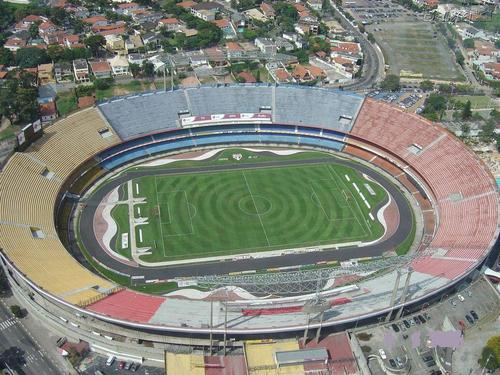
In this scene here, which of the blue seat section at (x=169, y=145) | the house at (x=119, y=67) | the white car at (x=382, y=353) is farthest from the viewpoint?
the house at (x=119, y=67)

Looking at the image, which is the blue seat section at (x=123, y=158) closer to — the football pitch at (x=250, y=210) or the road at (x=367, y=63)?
the football pitch at (x=250, y=210)

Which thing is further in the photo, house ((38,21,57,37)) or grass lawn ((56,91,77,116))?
house ((38,21,57,37))

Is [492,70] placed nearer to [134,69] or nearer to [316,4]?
[316,4]

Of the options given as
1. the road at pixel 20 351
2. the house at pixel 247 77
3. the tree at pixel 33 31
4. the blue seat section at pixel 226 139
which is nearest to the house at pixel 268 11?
the house at pixel 247 77

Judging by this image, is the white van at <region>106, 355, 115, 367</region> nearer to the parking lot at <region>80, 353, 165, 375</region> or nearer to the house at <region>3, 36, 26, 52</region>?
the parking lot at <region>80, 353, 165, 375</region>

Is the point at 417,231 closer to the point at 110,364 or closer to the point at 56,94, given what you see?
the point at 110,364

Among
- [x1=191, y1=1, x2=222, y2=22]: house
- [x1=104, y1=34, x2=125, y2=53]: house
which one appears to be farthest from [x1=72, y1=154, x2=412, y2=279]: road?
[x1=191, y1=1, x2=222, y2=22]: house
